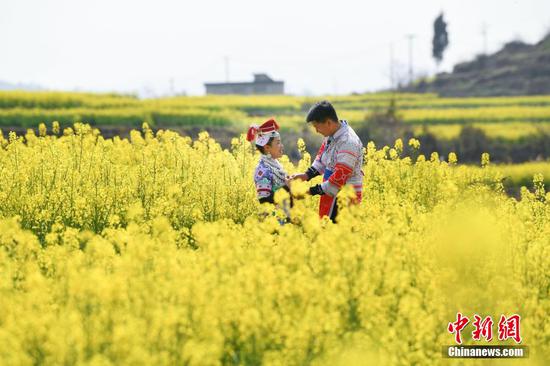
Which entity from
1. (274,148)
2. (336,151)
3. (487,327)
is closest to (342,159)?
(336,151)

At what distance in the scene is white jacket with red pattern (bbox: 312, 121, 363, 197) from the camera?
6.27 meters

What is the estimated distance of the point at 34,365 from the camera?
161 inches

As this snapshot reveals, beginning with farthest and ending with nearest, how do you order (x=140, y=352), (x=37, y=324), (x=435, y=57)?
1. (x=435, y=57)
2. (x=37, y=324)
3. (x=140, y=352)

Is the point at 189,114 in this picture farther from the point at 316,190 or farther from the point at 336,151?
the point at 316,190

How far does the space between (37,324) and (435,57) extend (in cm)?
8354

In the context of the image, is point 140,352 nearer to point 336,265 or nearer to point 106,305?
point 106,305

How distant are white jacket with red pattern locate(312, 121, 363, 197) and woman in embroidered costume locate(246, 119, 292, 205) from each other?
384 millimetres

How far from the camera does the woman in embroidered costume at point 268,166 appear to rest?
6305 mm

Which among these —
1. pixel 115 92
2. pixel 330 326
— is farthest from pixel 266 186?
pixel 115 92

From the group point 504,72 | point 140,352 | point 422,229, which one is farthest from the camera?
point 504,72

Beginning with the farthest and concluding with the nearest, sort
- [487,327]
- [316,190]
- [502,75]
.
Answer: [502,75], [316,190], [487,327]

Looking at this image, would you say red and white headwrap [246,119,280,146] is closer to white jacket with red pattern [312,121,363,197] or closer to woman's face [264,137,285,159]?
→ woman's face [264,137,285,159]

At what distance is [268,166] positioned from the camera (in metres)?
6.34

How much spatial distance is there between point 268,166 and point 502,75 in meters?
58.9
